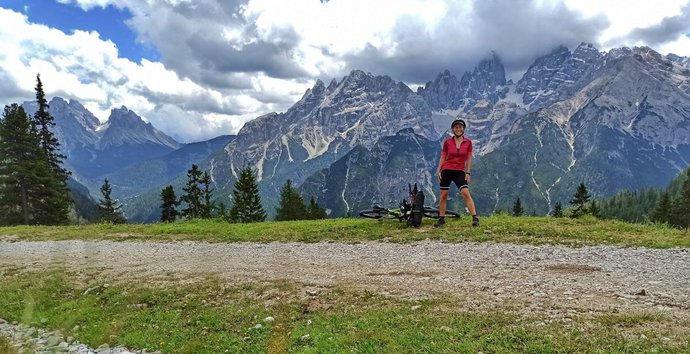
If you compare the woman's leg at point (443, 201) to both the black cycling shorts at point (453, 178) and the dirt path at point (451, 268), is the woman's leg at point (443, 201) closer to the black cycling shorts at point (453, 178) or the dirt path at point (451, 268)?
the black cycling shorts at point (453, 178)

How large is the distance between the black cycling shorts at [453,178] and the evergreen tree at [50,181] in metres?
57.0

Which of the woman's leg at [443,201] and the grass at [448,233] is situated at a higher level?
the woman's leg at [443,201]

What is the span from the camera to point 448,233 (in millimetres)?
17844

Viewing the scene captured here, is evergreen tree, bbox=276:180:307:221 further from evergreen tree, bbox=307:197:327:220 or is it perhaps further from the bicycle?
the bicycle

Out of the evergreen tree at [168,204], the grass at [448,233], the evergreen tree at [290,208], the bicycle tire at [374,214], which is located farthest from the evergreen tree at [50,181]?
the bicycle tire at [374,214]

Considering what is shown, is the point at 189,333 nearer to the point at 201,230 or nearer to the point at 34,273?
the point at 34,273

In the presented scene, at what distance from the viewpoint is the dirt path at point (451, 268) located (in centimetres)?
984

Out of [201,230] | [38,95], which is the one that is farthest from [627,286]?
[38,95]

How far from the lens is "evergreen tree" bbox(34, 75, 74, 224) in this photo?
59.7 metres

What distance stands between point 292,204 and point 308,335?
85.6 metres

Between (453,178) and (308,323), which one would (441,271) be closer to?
(308,323)

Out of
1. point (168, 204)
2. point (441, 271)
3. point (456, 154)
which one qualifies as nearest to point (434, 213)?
point (456, 154)

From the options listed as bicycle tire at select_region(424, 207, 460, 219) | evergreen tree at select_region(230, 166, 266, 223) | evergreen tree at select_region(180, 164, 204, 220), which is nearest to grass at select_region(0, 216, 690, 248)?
bicycle tire at select_region(424, 207, 460, 219)

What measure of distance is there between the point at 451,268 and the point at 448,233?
491 centimetres
